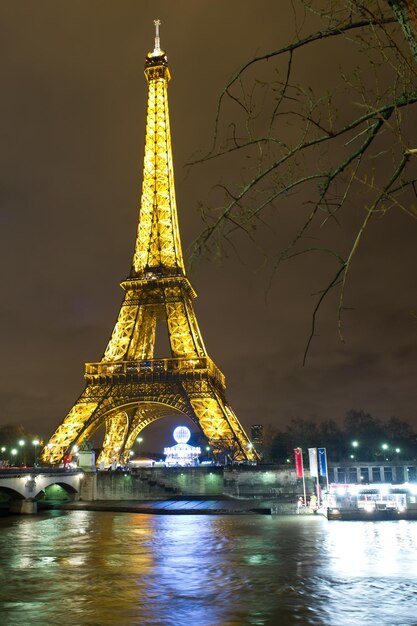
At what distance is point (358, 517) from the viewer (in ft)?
123

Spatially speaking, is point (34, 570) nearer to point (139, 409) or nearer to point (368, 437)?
point (139, 409)

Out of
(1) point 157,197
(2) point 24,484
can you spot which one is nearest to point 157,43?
(1) point 157,197

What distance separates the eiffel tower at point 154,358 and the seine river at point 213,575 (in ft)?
91.1

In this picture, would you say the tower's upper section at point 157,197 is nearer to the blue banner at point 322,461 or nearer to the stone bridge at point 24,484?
the stone bridge at point 24,484

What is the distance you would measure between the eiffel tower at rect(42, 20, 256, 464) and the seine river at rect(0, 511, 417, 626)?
27779 millimetres

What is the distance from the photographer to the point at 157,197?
76.1 m

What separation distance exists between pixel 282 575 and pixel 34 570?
8668 mm

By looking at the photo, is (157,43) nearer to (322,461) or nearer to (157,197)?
(157,197)

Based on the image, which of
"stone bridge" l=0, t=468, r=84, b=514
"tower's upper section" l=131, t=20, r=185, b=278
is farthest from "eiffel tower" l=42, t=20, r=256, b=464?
"stone bridge" l=0, t=468, r=84, b=514

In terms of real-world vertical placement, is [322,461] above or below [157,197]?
below

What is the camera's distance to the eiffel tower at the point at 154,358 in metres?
61.9

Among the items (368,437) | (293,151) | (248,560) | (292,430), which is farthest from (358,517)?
(292,430)

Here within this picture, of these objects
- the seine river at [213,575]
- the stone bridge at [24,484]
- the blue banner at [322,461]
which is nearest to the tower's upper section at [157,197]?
the stone bridge at [24,484]

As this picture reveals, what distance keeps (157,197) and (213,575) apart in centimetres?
6169
